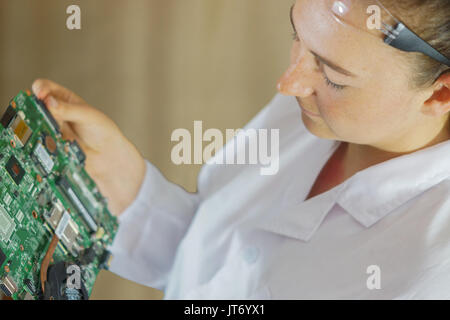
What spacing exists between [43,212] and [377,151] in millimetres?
351

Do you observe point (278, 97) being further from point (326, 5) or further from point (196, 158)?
point (326, 5)

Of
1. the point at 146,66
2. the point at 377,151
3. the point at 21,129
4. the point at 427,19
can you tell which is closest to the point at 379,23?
the point at 427,19

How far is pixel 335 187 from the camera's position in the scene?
64 centimetres

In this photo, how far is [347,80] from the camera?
0.48 meters

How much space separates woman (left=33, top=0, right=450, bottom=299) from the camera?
47 centimetres

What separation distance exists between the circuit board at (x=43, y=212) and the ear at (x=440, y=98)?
36cm

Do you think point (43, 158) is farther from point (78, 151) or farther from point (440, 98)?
point (440, 98)

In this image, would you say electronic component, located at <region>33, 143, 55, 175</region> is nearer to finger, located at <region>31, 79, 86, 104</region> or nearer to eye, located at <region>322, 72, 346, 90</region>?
finger, located at <region>31, 79, 86, 104</region>

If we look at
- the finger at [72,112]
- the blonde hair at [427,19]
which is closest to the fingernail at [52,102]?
the finger at [72,112]

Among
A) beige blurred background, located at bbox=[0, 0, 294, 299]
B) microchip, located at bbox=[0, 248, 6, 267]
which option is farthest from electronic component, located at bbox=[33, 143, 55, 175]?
beige blurred background, located at bbox=[0, 0, 294, 299]

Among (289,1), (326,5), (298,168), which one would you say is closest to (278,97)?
(298,168)

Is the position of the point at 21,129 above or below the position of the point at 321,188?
above

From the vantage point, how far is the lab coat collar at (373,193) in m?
0.56

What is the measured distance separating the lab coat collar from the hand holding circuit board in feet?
0.65
